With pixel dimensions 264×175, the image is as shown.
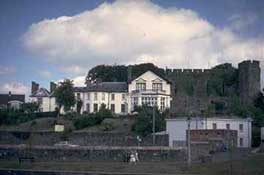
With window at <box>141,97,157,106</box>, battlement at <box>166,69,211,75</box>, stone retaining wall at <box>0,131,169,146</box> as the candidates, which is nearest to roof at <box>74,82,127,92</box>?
window at <box>141,97,157,106</box>

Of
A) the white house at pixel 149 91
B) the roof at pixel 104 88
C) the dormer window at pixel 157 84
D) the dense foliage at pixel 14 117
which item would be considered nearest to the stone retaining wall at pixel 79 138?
the dense foliage at pixel 14 117

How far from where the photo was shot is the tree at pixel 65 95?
6412cm

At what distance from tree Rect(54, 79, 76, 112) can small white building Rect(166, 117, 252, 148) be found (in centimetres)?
1941

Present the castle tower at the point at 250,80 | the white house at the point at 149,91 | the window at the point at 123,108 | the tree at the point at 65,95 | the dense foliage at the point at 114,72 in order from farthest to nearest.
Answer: the dense foliage at the point at 114,72, the window at the point at 123,108, the castle tower at the point at 250,80, the white house at the point at 149,91, the tree at the point at 65,95

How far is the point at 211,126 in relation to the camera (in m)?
48.4

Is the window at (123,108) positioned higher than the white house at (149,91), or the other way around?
the white house at (149,91)

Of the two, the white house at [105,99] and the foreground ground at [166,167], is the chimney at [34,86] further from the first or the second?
the foreground ground at [166,167]

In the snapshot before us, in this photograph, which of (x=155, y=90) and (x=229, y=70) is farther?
(x=229, y=70)

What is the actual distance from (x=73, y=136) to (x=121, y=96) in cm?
1701

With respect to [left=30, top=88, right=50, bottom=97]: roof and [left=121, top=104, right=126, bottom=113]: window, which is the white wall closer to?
[left=121, top=104, right=126, bottom=113]: window

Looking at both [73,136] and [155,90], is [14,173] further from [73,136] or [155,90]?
[155,90]

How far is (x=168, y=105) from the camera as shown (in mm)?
67750

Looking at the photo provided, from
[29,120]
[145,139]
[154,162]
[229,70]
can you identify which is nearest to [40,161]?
[154,162]

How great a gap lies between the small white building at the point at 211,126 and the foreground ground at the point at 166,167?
12860 mm
